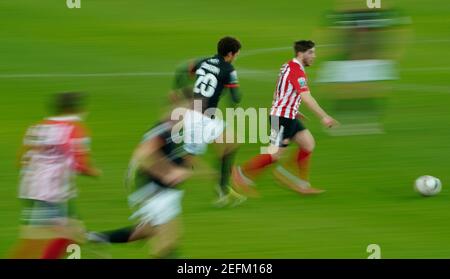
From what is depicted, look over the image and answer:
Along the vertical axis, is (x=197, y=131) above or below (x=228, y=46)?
below

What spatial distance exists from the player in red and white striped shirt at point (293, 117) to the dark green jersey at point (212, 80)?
723 mm

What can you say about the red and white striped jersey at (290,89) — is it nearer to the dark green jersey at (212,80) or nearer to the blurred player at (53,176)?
the dark green jersey at (212,80)

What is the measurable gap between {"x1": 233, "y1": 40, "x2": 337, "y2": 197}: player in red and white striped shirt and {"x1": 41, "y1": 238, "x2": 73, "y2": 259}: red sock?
4270 mm

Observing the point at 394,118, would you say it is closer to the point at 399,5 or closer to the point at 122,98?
the point at 122,98

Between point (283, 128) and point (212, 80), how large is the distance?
1.12m

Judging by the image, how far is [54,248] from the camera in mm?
10617

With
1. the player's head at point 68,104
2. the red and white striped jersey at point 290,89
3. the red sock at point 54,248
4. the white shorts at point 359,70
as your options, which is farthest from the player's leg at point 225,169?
the white shorts at point 359,70

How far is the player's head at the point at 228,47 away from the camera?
13.7 metres

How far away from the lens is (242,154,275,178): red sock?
14.4 meters

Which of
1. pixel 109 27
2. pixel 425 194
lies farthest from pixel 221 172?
pixel 109 27

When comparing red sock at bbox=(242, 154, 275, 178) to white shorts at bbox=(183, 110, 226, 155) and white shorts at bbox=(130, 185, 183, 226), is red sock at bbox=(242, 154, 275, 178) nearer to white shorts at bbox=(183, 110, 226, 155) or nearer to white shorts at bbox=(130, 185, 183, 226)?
white shorts at bbox=(183, 110, 226, 155)

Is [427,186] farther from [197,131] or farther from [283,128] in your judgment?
[197,131]

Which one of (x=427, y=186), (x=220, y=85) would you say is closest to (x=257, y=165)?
(x=220, y=85)

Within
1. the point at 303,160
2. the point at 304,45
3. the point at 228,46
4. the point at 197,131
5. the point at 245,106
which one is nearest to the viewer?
the point at 197,131
